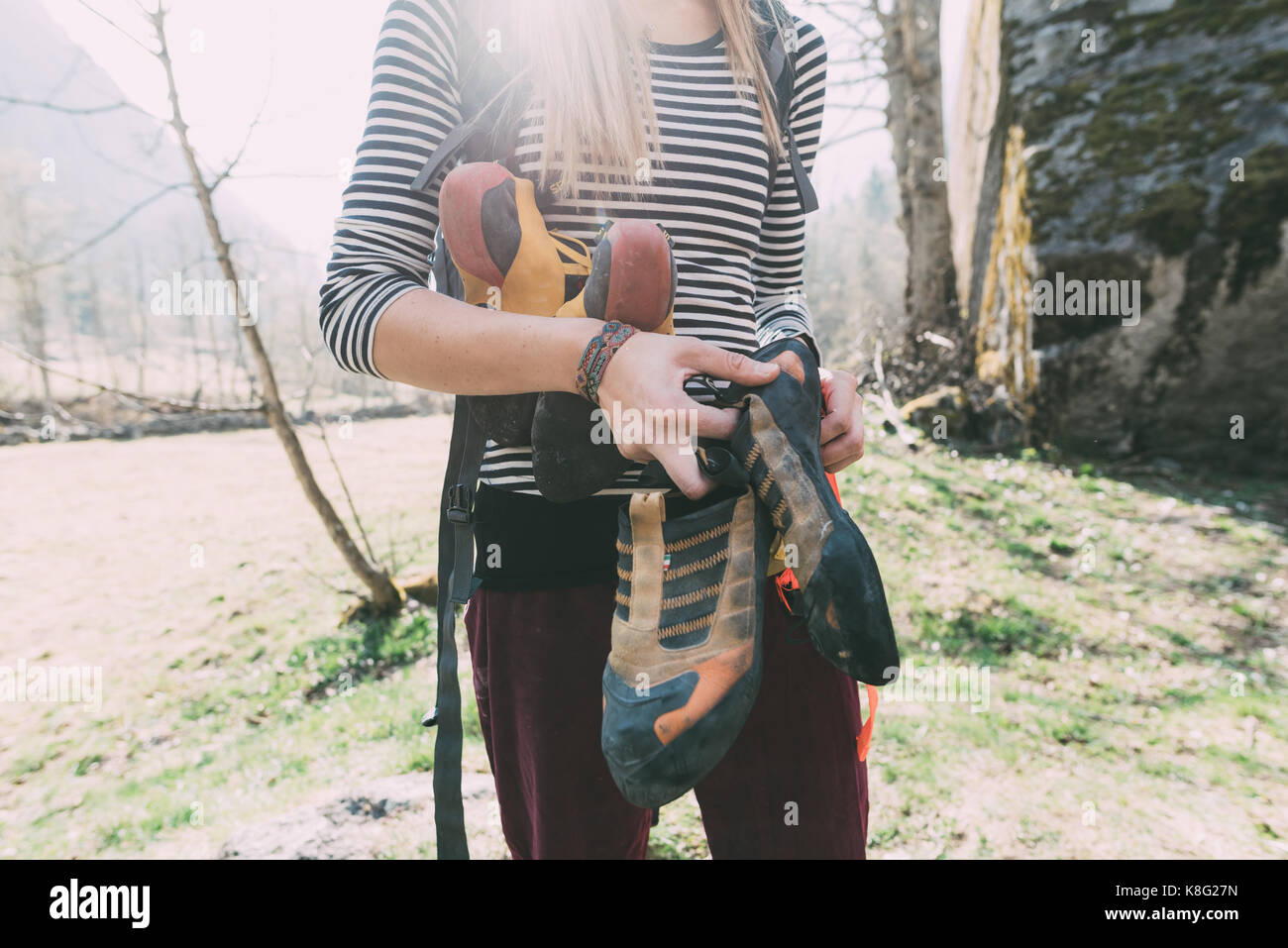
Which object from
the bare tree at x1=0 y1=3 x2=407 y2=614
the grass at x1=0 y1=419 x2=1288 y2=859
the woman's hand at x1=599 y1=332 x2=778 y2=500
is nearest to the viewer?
the woman's hand at x1=599 y1=332 x2=778 y2=500

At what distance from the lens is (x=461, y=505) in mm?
1084

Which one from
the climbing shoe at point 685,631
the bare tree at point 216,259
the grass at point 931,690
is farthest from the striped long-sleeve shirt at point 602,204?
the bare tree at point 216,259

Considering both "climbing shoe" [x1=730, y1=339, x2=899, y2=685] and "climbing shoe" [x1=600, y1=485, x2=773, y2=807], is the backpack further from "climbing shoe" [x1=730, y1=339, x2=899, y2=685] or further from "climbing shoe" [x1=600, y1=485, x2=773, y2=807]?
"climbing shoe" [x1=730, y1=339, x2=899, y2=685]

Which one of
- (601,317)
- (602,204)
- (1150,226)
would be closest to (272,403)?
(602,204)

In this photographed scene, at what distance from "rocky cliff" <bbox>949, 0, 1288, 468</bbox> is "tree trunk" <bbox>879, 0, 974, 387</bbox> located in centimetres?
164

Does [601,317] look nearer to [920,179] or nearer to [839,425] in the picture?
[839,425]

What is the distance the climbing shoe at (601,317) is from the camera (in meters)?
0.85

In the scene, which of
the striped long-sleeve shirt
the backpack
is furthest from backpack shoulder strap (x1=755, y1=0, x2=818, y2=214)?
the backpack

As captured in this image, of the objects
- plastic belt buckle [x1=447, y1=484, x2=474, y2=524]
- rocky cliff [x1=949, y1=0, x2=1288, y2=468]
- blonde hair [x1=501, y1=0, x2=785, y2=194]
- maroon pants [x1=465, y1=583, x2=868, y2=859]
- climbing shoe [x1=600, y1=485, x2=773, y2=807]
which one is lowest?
maroon pants [x1=465, y1=583, x2=868, y2=859]

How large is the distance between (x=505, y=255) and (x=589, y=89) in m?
0.33

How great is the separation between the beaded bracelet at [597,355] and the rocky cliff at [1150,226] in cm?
668

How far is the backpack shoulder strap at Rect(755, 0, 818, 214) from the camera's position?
1251mm

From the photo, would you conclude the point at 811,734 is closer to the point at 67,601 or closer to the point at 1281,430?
the point at 1281,430

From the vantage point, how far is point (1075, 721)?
3.47 meters
